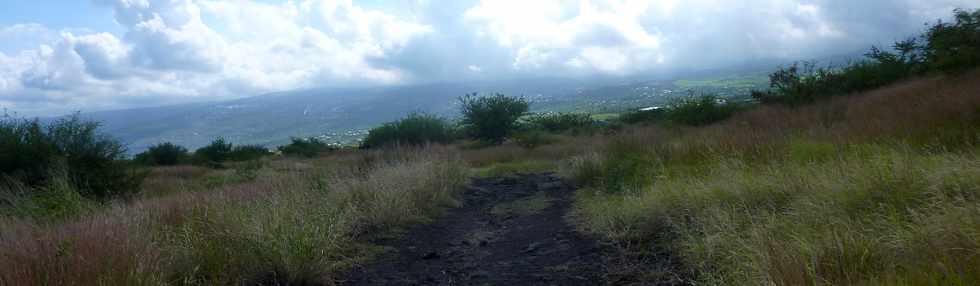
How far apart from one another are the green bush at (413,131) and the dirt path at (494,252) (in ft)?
81.8

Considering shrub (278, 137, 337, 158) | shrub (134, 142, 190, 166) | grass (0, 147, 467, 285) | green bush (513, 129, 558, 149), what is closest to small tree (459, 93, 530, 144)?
green bush (513, 129, 558, 149)

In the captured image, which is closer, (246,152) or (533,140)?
(533,140)

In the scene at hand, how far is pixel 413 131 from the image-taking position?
36.5 metres

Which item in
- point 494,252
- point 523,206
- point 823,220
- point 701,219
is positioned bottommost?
point 523,206

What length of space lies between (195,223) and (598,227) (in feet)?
13.8

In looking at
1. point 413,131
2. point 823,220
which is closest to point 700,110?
point 413,131

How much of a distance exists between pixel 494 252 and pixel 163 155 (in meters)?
37.4

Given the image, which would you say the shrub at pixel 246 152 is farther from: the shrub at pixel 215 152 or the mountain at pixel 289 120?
the mountain at pixel 289 120

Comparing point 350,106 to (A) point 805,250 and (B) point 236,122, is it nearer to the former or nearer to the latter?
(B) point 236,122

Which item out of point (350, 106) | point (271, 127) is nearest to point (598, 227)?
point (271, 127)

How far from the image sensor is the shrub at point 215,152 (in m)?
39.8

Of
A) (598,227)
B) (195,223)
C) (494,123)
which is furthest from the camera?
(494,123)

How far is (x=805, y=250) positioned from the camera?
396 cm

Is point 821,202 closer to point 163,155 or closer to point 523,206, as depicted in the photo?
point 523,206
